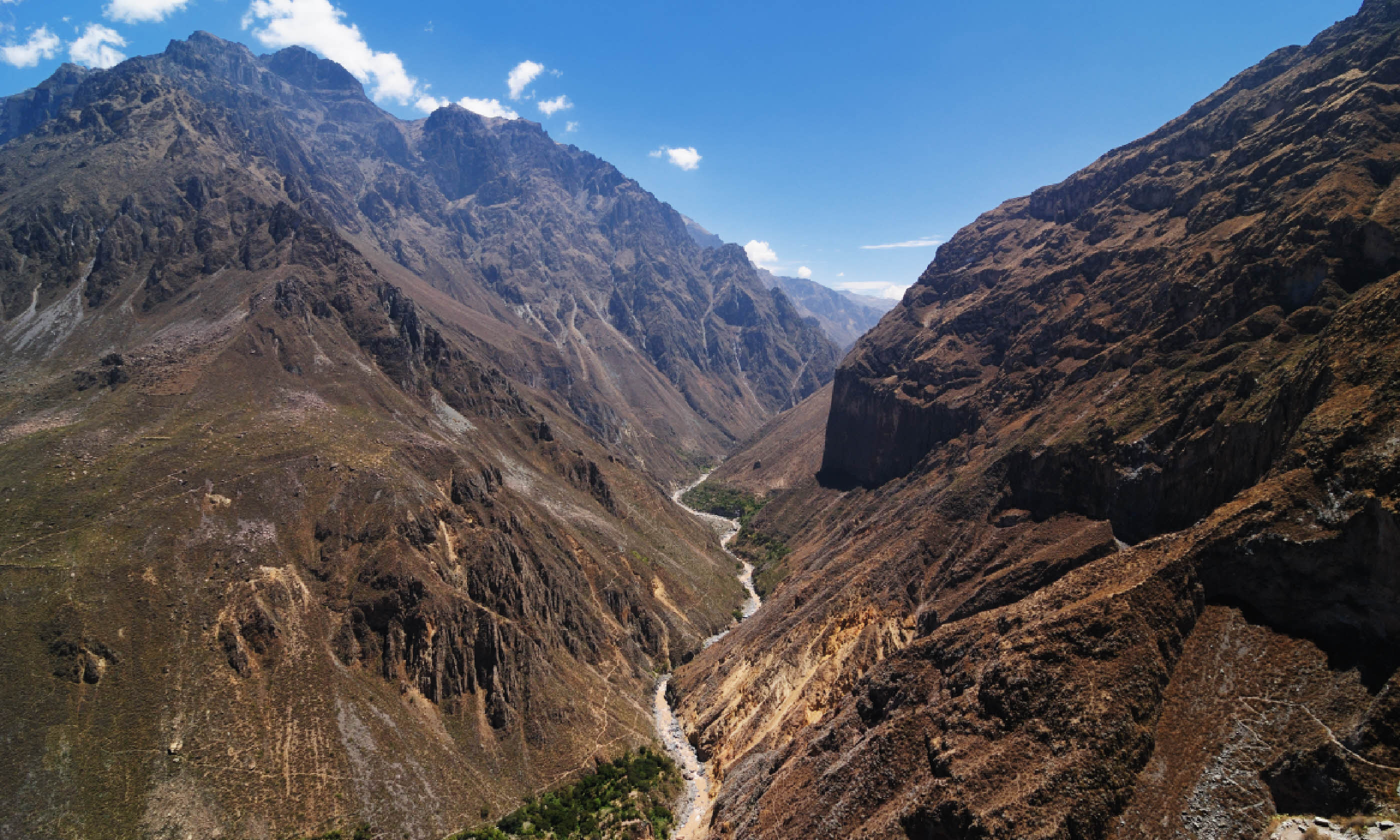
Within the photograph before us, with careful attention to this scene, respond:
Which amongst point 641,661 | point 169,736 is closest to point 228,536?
point 169,736

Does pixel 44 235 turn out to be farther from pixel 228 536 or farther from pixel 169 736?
pixel 169 736

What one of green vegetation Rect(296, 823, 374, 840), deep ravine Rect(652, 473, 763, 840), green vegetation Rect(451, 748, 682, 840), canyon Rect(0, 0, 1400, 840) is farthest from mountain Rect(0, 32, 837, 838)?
deep ravine Rect(652, 473, 763, 840)

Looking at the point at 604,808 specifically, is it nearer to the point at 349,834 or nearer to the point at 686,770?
the point at 686,770

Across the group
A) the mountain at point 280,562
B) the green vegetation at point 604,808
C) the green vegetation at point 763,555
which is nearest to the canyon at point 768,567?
the mountain at point 280,562

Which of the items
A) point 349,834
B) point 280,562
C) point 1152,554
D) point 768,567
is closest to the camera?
point 1152,554

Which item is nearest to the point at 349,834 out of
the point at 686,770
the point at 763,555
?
the point at 686,770

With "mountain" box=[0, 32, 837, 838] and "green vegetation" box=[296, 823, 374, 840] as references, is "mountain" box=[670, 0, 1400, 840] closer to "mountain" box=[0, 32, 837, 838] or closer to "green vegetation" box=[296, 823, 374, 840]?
"mountain" box=[0, 32, 837, 838]
